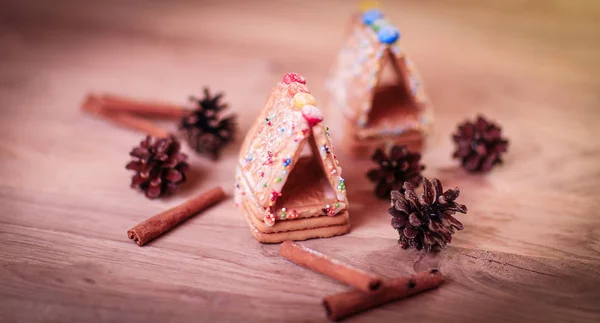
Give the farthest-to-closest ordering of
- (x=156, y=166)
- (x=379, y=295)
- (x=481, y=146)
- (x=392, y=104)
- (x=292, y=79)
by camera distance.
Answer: (x=392, y=104), (x=481, y=146), (x=156, y=166), (x=292, y=79), (x=379, y=295)

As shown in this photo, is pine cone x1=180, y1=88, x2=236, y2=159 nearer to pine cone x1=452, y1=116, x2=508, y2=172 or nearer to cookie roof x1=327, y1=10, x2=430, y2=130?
cookie roof x1=327, y1=10, x2=430, y2=130

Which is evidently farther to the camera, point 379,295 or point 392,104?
point 392,104

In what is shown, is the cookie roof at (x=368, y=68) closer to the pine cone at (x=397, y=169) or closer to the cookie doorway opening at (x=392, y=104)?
the cookie doorway opening at (x=392, y=104)

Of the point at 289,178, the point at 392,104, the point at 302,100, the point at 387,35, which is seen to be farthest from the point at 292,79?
the point at 392,104

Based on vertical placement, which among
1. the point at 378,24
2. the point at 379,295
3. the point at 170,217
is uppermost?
the point at 378,24

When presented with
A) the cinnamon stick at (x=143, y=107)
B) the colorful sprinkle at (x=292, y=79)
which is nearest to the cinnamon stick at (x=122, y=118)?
the cinnamon stick at (x=143, y=107)

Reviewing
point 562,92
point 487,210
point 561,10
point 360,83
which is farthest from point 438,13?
point 487,210

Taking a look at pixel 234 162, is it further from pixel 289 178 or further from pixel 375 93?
pixel 375 93
